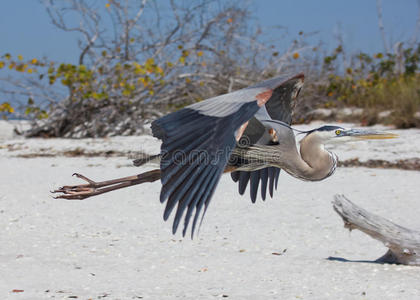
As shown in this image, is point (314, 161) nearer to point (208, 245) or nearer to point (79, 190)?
point (79, 190)

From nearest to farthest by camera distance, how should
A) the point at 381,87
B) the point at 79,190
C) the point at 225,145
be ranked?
the point at 225,145 < the point at 79,190 < the point at 381,87

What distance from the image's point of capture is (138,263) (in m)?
3.67

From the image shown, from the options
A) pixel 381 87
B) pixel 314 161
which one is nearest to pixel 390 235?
pixel 314 161

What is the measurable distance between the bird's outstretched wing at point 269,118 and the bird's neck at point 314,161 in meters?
0.13

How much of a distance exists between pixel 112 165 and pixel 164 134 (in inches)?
204

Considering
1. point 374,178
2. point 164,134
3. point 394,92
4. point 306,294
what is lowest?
point 306,294

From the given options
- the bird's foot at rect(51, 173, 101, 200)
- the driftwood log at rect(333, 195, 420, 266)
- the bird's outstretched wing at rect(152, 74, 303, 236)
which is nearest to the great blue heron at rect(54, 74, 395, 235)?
the bird's outstretched wing at rect(152, 74, 303, 236)

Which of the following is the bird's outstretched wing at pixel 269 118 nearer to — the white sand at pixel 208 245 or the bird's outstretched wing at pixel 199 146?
the bird's outstretched wing at pixel 199 146

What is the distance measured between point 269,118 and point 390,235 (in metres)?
1.79

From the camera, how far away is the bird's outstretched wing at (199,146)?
1.97 m

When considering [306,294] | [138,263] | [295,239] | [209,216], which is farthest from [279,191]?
[306,294]

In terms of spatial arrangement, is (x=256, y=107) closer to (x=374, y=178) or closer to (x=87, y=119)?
(x=374, y=178)

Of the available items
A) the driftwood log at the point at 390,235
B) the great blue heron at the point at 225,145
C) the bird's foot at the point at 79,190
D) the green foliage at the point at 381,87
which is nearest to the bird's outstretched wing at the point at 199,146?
the great blue heron at the point at 225,145

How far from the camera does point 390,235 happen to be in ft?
11.9
